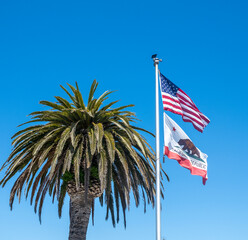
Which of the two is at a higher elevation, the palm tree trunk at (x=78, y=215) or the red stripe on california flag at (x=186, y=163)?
the red stripe on california flag at (x=186, y=163)

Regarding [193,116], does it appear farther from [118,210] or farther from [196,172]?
[118,210]

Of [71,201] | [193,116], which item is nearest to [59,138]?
[71,201]

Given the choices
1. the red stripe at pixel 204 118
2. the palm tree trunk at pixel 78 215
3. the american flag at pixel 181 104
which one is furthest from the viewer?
the palm tree trunk at pixel 78 215

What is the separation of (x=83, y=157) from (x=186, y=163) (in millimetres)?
5509

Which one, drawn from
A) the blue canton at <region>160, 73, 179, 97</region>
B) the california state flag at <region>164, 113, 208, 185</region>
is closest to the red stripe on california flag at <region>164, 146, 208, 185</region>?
the california state flag at <region>164, 113, 208, 185</region>

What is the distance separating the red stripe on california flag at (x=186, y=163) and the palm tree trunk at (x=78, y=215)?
5134mm

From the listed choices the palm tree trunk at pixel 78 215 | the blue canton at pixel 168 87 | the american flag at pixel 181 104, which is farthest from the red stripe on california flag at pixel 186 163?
the palm tree trunk at pixel 78 215

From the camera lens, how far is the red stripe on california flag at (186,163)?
15.6 metres

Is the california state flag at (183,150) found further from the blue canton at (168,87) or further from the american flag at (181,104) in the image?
the blue canton at (168,87)

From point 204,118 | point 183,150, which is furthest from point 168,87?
point 183,150

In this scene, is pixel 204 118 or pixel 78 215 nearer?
pixel 204 118

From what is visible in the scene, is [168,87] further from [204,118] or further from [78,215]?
[78,215]

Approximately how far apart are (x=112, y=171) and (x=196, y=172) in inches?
227

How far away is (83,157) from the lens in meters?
19.2
